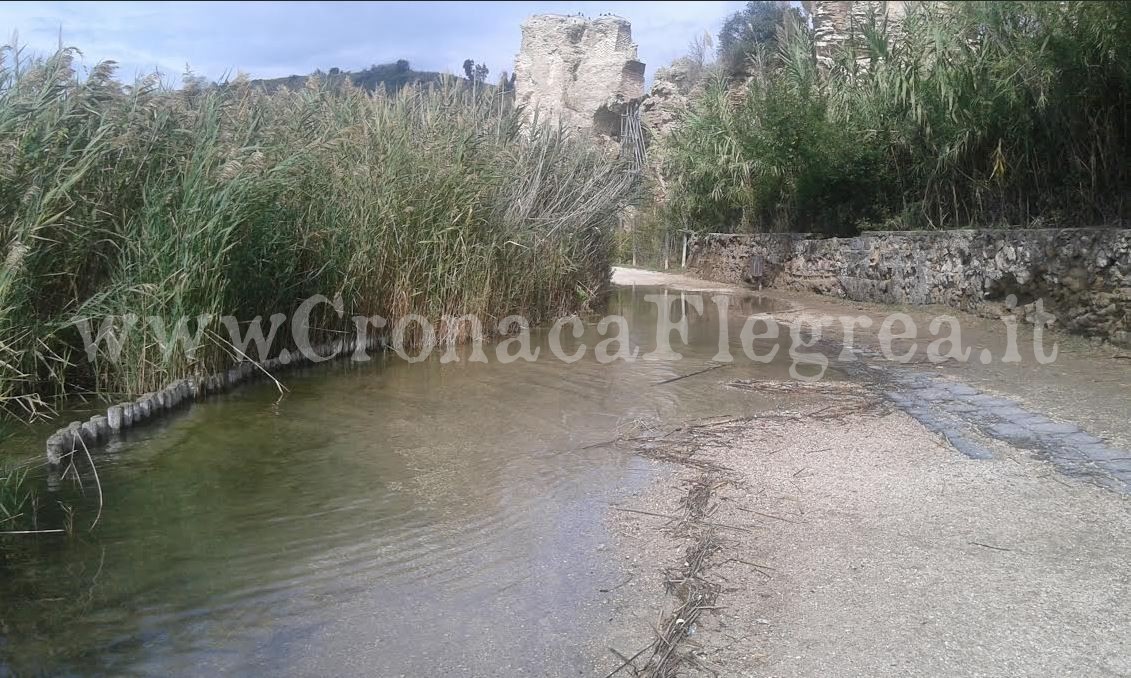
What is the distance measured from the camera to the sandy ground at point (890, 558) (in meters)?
2.93

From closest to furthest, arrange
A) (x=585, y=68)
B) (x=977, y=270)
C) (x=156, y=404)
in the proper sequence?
1. (x=156, y=404)
2. (x=977, y=270)
3. (x=585, y=68)

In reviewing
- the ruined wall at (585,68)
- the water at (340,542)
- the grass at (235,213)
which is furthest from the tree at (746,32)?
the water at (340,542)

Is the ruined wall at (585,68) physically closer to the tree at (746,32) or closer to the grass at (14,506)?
the tree at (746,32)

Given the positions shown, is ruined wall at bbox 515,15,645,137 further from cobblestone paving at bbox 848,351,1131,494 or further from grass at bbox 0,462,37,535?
grass at bbox 0,462,37,535

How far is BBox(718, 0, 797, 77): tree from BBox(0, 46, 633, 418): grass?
60.5 ft

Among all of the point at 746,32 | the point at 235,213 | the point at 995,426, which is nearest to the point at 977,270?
the point at 995,426

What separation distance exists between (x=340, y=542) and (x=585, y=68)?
34383 mm

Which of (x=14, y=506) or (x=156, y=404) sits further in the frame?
(x=156, y=404)

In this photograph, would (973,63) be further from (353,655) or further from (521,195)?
(353,655)

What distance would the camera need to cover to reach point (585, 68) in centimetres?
3628

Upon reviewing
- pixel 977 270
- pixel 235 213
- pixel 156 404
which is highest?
pixel 235 213

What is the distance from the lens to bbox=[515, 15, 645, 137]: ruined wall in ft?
117

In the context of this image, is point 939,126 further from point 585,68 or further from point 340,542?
point 585,68

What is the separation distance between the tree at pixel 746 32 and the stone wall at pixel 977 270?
1200 centimetres
